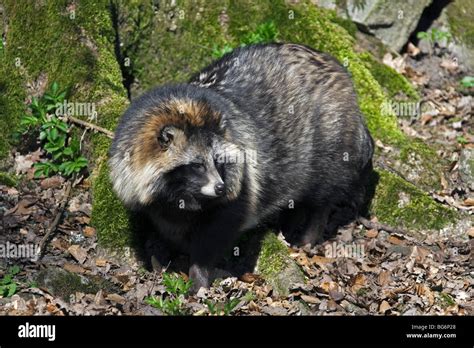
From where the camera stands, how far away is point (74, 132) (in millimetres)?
8164

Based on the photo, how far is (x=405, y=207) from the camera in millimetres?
8930

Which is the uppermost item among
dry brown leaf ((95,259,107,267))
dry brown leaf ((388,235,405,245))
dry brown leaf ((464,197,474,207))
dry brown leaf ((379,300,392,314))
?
dry brown leaf ((464,197,474,207))

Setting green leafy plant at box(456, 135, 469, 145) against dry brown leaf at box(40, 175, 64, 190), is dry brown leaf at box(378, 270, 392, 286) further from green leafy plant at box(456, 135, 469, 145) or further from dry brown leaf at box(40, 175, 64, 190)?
dry brown leaf at box(40, 175, 64, 190)

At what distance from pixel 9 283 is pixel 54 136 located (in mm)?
1825

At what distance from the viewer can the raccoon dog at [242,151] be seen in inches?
269

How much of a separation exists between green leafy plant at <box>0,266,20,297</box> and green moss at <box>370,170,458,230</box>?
415 cm

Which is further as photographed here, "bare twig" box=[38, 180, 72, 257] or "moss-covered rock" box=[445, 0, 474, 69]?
"moss-covered rock" box=[445, 0, 474, 69]

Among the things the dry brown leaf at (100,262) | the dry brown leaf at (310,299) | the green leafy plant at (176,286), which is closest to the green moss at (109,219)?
the dry brown leaf at (100,262)

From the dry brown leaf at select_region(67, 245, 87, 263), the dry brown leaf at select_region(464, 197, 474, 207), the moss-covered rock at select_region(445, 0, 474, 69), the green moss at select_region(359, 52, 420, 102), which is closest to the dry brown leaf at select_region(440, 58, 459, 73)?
the moss-covered rock at select_region(445, 0, 474, 69)

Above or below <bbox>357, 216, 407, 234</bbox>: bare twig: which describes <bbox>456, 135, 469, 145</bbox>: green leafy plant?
above

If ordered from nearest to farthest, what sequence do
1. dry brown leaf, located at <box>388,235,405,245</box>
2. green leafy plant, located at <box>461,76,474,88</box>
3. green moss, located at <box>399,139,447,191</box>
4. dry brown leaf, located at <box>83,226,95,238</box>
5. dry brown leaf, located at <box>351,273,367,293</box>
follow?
dry brown leaf, located at <box>351,273,367,293</box> → dry brown leaf, located at <box>83,226,95,238</box> → dry brown leaf, located at <box>388,235,405,245</box> → green moss, located at <box>399,139,447,191</box> → green leafy plant, located at <box>461,76,474,88</box>

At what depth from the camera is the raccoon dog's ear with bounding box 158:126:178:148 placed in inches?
266
